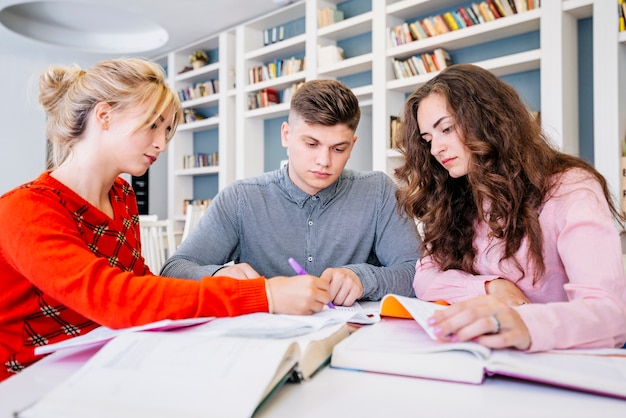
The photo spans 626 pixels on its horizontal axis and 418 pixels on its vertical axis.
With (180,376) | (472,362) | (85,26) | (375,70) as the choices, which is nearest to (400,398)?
(472,362)

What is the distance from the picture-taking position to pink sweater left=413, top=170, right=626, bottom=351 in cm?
69

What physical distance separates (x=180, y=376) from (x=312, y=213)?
0.94 meters

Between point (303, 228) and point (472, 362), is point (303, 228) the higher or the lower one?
the higher one

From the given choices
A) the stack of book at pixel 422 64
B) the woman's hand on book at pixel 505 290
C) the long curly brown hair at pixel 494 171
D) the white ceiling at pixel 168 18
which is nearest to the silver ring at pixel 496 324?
the woman's hand on book at pixel 505 290

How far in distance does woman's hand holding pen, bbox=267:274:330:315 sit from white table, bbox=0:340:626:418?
22cm

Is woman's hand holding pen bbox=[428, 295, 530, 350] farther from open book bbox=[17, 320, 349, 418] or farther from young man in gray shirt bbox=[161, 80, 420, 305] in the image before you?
young man in gray shirt bbox=[161, 80, 420, 305]

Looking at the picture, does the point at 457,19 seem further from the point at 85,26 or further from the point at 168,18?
the point at 85,26

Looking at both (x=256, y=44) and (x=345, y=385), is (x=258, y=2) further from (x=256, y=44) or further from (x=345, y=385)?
(x=345, y=385)

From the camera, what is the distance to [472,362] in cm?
56

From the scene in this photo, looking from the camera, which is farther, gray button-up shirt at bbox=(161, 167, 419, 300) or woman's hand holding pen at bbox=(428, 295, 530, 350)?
gray button-up shirt at bbox=(161, 167, 419, 300)

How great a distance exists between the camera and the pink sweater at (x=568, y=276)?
27.3 inches

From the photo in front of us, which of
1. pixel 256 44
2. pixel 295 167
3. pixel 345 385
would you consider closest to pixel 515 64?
pixel 295 167

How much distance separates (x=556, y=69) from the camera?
2881 mm

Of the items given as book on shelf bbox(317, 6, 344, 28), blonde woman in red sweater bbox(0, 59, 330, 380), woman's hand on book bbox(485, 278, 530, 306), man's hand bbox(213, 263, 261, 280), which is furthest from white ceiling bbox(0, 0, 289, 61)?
woman's hand on book bbox(485, 278, 530, 306)
